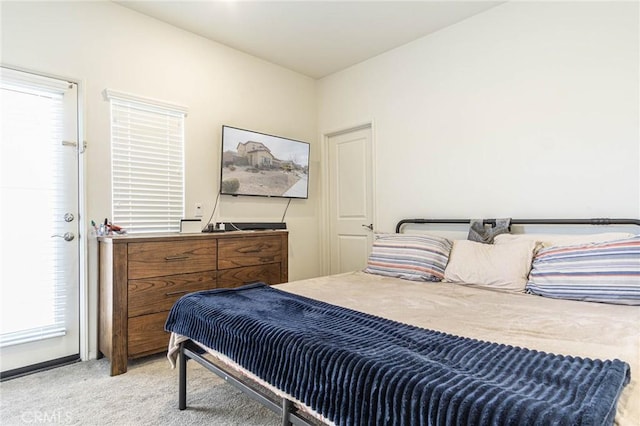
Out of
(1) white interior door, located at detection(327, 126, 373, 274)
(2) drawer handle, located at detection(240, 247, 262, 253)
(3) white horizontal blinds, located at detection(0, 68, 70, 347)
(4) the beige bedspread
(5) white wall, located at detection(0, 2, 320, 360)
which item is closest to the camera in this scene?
(4) the beige bedspread

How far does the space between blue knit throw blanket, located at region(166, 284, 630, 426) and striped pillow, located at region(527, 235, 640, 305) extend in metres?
1.05

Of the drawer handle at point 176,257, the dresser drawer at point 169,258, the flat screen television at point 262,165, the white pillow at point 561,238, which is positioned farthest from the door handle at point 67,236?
the white pillow at point 561,238

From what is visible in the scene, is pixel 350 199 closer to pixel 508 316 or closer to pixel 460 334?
pixel 508 316

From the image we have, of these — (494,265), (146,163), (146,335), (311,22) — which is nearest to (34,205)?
(146,163)

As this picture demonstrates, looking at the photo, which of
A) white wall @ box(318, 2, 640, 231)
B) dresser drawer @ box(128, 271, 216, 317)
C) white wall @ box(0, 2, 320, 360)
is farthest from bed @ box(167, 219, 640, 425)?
white wall @ box(0, 2, 320, 360)

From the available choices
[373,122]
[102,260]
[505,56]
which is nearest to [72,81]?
[102,260]

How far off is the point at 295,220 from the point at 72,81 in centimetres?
233

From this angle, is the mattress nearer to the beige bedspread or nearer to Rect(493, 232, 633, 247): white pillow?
the beige bedspread

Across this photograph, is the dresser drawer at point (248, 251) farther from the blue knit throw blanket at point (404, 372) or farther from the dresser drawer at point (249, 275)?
the blue knit throw blanket at point (404, 372)

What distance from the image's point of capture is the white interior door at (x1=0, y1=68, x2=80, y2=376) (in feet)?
7.32

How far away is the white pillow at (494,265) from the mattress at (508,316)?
9 centimetres

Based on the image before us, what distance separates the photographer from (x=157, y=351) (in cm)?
245

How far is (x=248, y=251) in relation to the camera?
2.95m

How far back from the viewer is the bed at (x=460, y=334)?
2.69ft
